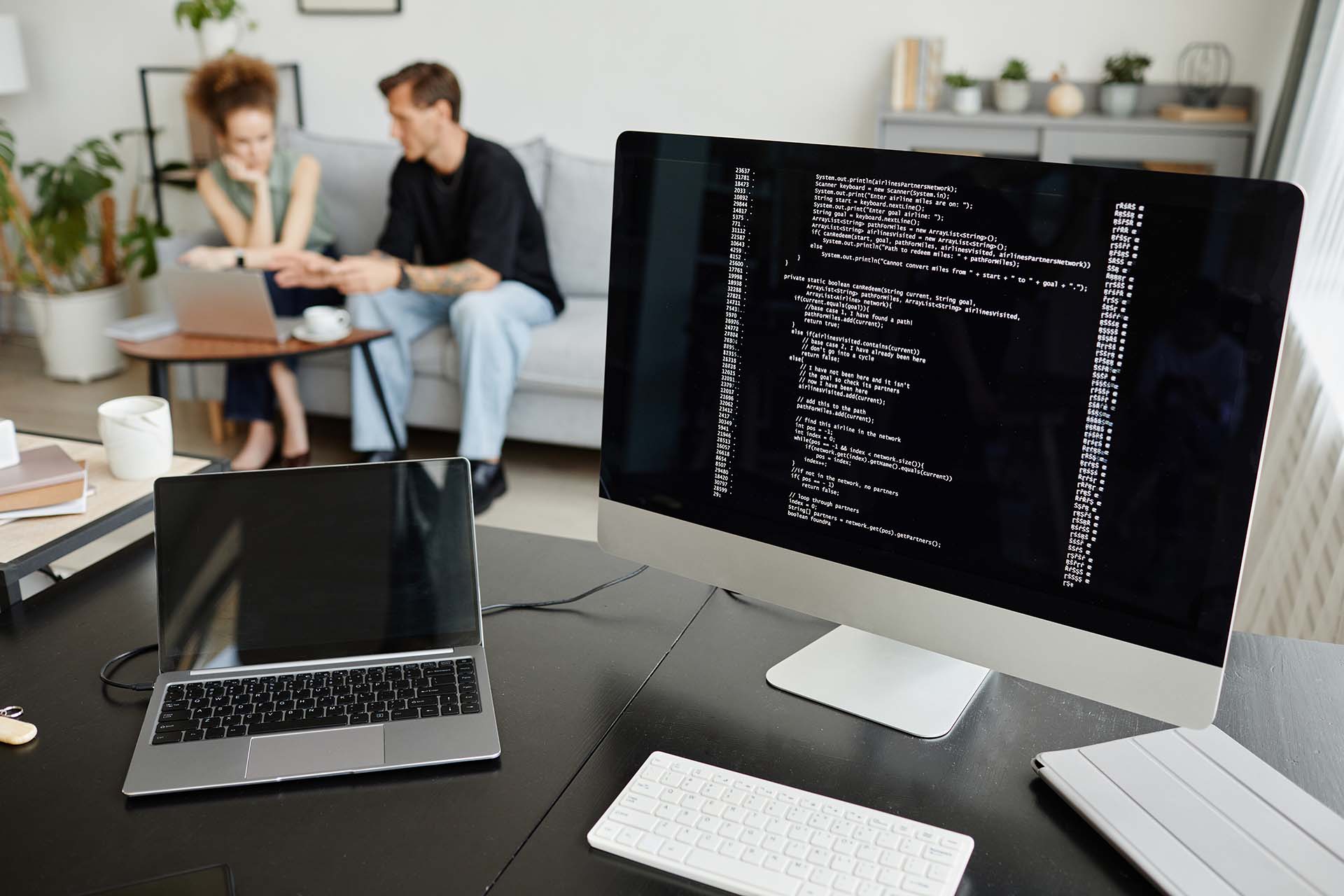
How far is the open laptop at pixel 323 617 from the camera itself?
826 mm

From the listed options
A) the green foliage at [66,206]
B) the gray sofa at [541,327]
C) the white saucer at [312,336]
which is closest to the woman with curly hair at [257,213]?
the gray sofa at [541,327]

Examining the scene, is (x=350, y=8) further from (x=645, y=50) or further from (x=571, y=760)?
(x=571, y=760)

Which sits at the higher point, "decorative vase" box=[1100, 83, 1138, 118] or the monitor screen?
"decorative vase" box=[1100, 83, 1138, 118]

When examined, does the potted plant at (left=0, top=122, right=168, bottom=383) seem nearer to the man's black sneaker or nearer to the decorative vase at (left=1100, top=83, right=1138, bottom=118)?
the man's black sneaker

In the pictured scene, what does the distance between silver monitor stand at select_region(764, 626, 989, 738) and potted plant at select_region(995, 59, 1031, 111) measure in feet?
9.01

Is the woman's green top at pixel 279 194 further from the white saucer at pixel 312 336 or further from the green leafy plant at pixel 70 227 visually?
the green leafy plant at pixel 70 227

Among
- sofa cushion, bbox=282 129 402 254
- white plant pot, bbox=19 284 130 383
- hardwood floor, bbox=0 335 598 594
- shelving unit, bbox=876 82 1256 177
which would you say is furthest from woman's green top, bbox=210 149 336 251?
shelving unit, bbox=876 82 1256 177

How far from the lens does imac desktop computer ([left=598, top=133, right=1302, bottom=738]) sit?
713 millimetres

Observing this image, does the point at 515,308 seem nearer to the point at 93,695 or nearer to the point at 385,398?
the point at 385,398

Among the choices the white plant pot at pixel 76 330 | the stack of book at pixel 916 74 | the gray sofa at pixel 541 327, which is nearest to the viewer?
the gray sofa at pixel 541 327

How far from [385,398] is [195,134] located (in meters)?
1.77

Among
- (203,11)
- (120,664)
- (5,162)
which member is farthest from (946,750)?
(5,162)

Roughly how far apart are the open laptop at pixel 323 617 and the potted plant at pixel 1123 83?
9.63 ft

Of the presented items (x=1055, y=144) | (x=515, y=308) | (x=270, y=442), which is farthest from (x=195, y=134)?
(x=1055, y=144)
